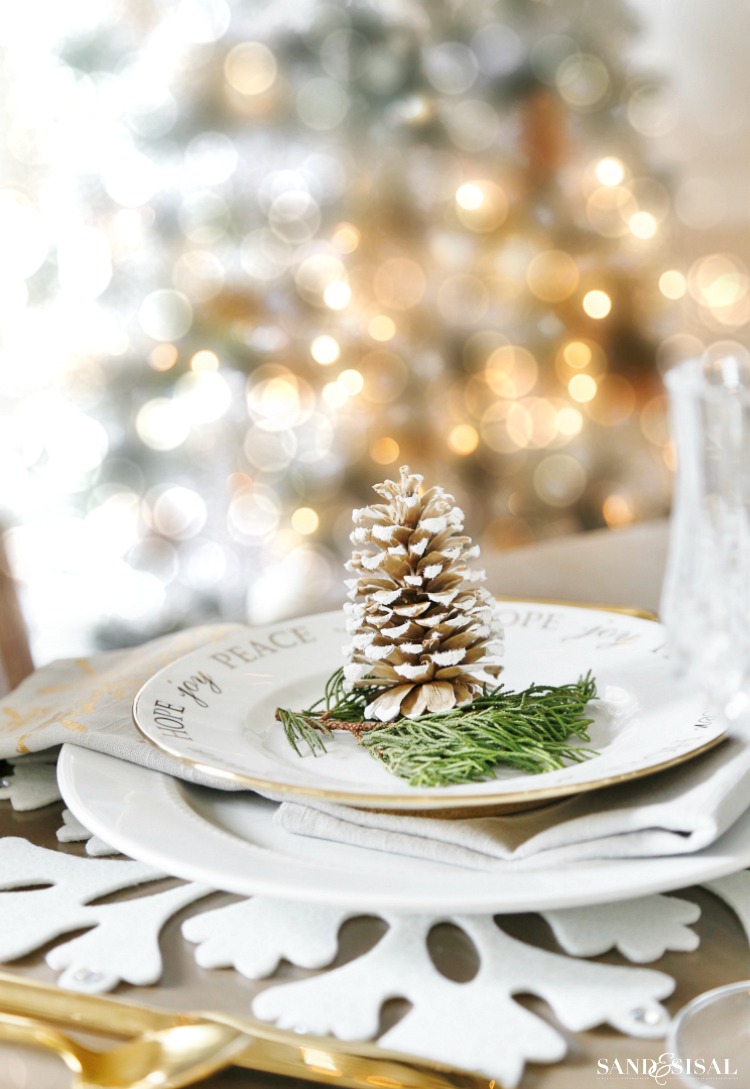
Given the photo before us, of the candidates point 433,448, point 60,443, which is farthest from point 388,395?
point 60,443

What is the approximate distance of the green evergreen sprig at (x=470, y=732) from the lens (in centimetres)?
50

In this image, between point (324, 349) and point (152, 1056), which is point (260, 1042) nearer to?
point (152, 1056)

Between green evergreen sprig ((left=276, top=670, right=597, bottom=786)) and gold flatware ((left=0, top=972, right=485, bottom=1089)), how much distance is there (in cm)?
14

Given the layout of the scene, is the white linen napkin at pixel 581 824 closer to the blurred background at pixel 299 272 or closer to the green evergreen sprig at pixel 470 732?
the green evergreen sprig at pixel 470 732

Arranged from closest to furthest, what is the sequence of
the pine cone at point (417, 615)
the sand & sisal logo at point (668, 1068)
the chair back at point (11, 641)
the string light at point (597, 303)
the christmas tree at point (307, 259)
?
the sand & sisal logo at point (668, 1068) → the pine cone at point (417, 615) → the chair back at point (11, 641) → the christmas tree at point (307, 259) → the string light at point (597, 303)

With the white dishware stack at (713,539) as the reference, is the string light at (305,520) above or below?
below

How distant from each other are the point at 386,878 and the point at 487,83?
2033mm

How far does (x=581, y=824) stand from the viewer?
17.4 inches

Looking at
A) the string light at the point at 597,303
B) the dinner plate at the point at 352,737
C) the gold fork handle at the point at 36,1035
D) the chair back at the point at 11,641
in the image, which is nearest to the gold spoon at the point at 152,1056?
the gold fork handle at the point at 36,1035

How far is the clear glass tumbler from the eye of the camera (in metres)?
0.41

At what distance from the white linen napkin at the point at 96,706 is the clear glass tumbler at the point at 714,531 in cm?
25

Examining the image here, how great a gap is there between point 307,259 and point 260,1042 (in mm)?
1939

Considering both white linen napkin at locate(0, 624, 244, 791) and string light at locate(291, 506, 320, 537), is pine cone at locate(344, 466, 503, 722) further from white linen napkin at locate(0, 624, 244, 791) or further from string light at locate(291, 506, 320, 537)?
string light at locate(291, 506, 320, 537)

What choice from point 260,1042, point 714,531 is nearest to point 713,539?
point 714,531
